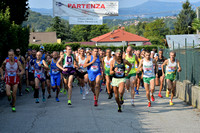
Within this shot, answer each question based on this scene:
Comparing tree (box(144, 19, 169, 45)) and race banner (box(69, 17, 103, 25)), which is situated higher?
tree (box(144, 19, 169, 45))

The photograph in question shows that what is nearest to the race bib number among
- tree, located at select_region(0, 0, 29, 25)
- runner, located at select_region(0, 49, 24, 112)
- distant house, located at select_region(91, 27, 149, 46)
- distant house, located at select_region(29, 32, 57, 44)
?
runner, located at select_region(0, 49, 24, 112)

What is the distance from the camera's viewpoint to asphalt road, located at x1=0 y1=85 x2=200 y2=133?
822 centimetres

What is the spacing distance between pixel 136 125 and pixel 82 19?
2514 centimetres

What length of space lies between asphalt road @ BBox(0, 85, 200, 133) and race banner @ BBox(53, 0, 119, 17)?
66.3 feet

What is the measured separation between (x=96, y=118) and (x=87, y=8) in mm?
24456

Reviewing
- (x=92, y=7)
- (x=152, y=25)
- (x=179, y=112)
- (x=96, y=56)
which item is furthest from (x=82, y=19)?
(x=152, y=25)

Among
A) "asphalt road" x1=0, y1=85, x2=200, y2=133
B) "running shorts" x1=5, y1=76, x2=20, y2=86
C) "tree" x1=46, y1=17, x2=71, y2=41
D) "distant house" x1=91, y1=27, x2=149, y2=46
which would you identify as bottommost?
"asphalt road" x1=0, y1=85, x2=200, y2=133

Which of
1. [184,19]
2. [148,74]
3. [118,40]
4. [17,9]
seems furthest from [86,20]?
[184,19]

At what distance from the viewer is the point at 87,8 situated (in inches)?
1298

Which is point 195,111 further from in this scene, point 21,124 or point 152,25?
point 152,25

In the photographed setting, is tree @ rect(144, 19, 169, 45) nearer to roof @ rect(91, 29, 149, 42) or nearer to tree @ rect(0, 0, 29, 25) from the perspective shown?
roof @ rect(91, 29, 149, 42)

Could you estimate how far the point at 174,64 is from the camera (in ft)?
41.9

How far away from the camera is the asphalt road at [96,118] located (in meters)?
8.22

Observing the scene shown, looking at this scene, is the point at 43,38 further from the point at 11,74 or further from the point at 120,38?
the point at 11,74
